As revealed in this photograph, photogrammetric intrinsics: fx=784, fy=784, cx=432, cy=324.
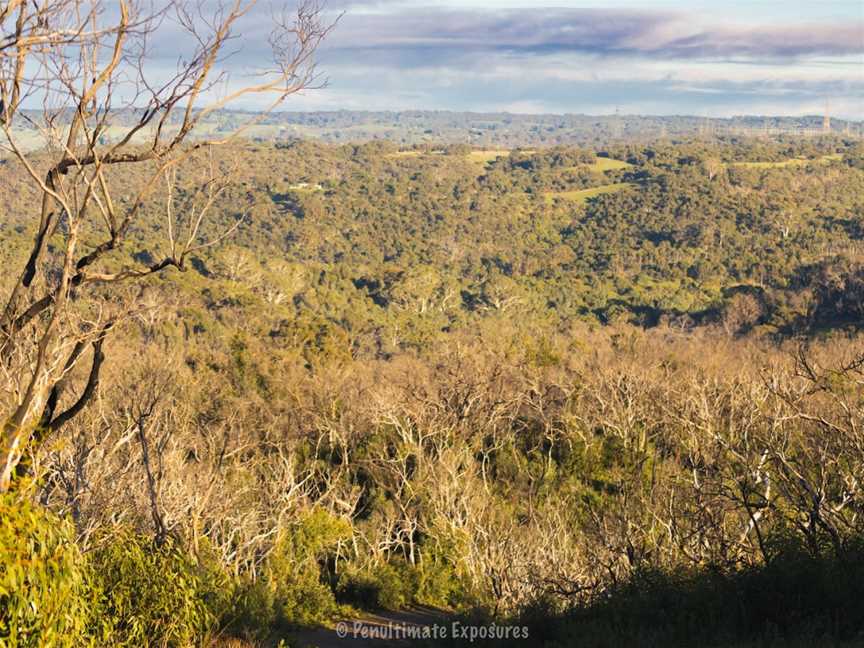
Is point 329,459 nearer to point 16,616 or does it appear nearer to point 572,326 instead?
point 16,616

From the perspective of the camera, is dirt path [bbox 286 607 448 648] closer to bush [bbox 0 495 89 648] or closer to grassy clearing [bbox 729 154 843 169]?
bush [bbox 0 495 89 648]

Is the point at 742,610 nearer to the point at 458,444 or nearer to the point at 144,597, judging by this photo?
the point at 144,597

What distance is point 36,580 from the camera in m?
3.77

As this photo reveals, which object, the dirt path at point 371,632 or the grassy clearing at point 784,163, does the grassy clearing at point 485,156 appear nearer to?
the grassy clearing at point 784,163

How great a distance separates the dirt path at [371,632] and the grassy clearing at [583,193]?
99140 millimetres

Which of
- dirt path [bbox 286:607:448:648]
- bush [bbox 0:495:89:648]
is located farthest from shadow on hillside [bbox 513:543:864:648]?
dirt path [bbox 286:607:448:648]

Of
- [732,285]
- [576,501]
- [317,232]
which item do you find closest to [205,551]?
[576,501]

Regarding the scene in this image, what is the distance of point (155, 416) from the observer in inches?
612

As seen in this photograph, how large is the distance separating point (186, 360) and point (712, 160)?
10172 cm

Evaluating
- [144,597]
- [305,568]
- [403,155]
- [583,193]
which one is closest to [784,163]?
[583,193]

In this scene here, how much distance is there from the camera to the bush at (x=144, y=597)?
5.17m

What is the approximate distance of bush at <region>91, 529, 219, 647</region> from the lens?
17.0ft

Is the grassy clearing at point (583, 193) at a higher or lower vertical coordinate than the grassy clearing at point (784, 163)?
lower

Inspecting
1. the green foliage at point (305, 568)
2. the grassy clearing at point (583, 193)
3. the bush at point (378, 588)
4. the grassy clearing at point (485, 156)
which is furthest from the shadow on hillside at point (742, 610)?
the grassy clearing at point (485, 156)
